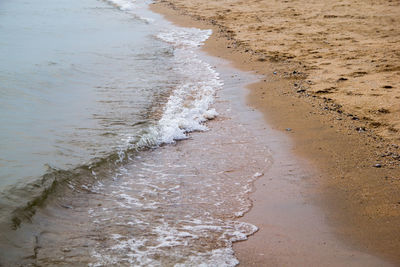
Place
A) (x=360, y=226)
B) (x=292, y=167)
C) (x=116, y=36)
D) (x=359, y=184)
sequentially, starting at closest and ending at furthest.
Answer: (x=360, y=226) → (x=359, y=184) → (x=292, y=167) → (x=116, y=36)

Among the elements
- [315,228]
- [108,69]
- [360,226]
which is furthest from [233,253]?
[108,69]

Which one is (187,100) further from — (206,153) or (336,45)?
(336,45)

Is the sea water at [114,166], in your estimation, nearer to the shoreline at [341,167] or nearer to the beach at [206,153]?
the beach at [206,153]

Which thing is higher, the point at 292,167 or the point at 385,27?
the point at 385,27

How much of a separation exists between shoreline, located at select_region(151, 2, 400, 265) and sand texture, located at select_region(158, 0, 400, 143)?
0.35 m

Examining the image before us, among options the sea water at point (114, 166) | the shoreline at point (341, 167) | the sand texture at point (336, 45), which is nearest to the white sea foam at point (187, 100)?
the sea water at point (114, 166)

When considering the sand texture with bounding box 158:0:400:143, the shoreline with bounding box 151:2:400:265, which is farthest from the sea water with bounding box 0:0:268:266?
the sand texture with bounding box 158:0:400:143

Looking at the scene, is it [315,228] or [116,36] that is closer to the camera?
[315,228]

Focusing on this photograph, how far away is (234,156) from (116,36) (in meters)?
9.52

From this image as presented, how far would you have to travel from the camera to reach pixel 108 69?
972cm

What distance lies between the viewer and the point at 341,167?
496 centimetres

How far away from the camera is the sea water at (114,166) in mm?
3615

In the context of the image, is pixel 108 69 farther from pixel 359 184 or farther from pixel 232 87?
pixel 359 184

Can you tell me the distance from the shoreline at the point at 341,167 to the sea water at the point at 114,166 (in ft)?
1.79
